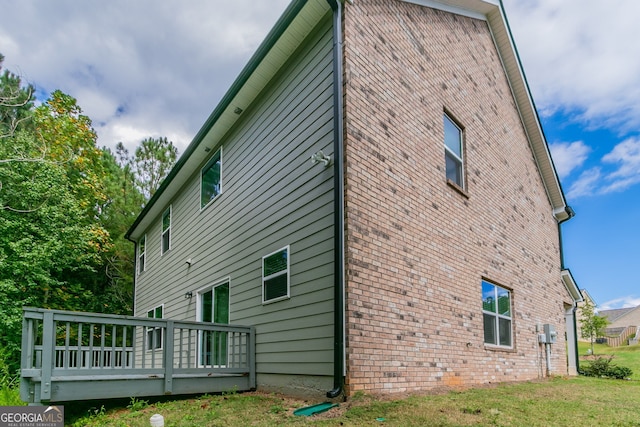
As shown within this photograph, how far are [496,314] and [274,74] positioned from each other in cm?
629

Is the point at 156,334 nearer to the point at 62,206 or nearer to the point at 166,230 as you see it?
the point at 166,230

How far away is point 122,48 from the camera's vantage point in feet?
51.8

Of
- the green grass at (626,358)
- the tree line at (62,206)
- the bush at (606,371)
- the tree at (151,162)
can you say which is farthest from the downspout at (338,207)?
the tree at (151,162)

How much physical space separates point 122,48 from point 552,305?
16154 mm

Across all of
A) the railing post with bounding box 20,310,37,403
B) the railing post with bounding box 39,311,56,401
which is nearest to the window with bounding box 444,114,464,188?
the railing post with bounding box 39,311,56,401

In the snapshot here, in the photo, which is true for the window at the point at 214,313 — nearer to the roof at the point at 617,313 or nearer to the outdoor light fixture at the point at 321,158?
the outdoor light fixture at the point at 321,158

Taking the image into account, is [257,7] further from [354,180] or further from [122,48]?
[122,48]

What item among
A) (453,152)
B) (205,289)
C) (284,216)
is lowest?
(205,289)

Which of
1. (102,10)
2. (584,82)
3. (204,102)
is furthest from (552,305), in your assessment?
(204,102)

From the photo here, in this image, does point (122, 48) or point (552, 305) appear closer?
point (552, 305)

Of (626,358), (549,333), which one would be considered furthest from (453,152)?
(626,358)

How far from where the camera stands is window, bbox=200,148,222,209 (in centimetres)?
1009

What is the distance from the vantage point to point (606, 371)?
13.2 metres

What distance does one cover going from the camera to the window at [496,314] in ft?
27.8
